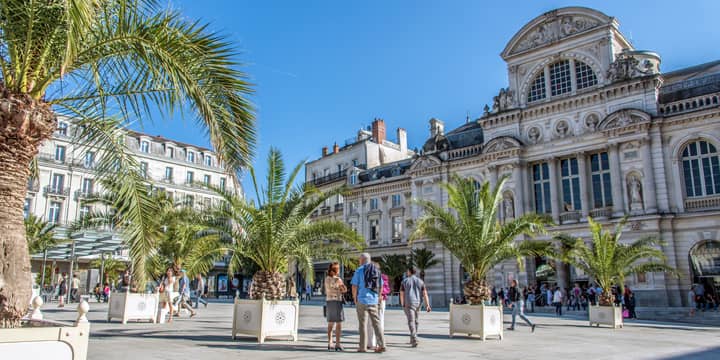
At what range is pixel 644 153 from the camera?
109ft

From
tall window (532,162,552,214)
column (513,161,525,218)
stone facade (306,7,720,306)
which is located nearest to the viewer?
stone facade (306,7,720,306)

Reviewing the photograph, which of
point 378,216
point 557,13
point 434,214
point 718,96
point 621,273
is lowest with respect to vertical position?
point 621,273

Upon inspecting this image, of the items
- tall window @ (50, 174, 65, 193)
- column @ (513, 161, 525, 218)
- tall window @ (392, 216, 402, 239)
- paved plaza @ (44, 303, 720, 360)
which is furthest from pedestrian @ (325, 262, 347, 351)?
tall window @ (50, 174, 65, 193)

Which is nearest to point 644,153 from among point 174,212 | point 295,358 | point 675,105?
point 675,105

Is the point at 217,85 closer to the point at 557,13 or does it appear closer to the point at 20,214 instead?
the point at 20,214

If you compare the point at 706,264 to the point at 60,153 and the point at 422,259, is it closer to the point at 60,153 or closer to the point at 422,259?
the point at 422,259

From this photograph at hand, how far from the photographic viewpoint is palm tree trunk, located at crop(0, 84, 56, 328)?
638cm

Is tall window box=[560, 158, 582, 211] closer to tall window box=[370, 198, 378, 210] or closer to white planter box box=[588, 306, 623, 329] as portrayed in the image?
white planter box box=[588, 306, 623, 329]

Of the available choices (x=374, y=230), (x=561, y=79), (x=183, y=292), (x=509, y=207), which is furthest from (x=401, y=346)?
(x=374, y=230)

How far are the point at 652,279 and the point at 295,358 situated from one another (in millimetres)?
28662

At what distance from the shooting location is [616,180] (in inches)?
1346

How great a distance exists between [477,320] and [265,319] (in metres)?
5.51

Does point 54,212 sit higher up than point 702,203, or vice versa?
point 54,212

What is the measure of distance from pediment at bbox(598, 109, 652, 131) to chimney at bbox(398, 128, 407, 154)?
99.7 feet
